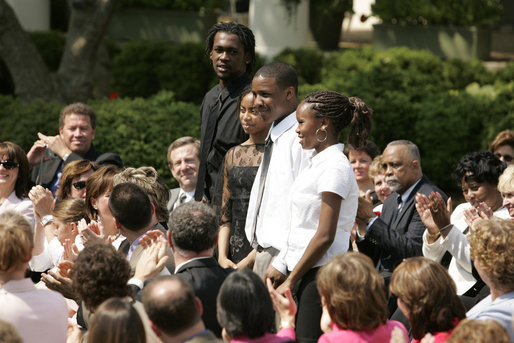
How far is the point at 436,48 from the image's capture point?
63.2 ft

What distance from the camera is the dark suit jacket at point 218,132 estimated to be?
6.36 m

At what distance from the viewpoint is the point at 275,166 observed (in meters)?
5.43

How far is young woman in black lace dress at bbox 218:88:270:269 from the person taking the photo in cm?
571

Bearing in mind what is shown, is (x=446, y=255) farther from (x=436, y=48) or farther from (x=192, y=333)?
(x=436, y=48)

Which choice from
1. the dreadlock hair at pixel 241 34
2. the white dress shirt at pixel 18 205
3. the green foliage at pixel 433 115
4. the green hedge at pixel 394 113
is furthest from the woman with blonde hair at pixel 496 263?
the green foliage at pixel 433 115

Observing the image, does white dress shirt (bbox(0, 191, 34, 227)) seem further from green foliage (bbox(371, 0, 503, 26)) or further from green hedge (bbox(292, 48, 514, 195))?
green foliage (bbox(371, 0, 503, 26))

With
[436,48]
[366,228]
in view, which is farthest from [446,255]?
[436,48]

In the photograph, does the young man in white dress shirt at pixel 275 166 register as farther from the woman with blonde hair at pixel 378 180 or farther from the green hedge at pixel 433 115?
the green hedge at pixel 433 115

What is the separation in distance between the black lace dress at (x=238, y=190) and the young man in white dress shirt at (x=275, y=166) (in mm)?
202

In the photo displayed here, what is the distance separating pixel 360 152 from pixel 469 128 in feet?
16.7

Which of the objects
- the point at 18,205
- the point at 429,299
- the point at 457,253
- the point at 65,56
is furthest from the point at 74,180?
the point at 65,56

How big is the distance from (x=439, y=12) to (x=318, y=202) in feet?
49.0

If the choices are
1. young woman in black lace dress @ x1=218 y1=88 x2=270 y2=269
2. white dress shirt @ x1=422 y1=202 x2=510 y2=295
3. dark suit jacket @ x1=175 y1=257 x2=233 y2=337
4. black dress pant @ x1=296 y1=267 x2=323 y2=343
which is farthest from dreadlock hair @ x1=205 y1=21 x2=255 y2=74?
dark suit jacket @ x1=175 y1=257 x2=233 y2=337

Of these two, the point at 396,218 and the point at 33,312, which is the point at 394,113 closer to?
the point at 396,218
